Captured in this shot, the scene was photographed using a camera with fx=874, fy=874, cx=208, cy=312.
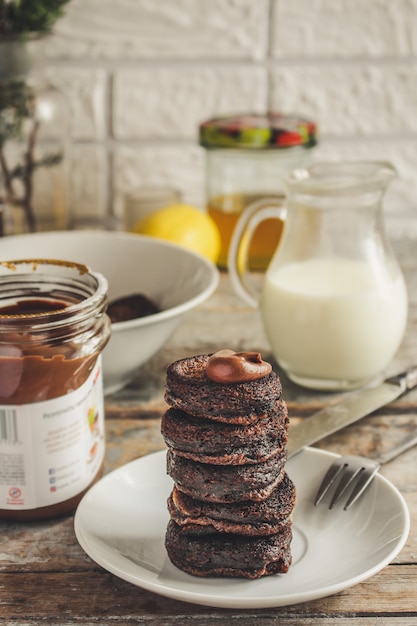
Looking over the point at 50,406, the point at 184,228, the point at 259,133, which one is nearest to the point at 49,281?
the point at 50,406

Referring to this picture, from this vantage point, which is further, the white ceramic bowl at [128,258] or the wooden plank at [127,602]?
the white ceramic bowl at [128,258]

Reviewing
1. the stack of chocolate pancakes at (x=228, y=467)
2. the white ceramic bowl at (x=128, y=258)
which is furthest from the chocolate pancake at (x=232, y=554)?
the white ceramic bowl at (x=128, y=258)

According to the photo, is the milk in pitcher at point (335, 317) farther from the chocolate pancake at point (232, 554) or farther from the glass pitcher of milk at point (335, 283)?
the chocolate pancake at point (232, 554)

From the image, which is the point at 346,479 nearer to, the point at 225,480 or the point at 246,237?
the point at 225,480

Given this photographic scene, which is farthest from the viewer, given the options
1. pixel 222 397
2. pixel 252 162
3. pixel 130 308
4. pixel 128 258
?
pixel 252 162

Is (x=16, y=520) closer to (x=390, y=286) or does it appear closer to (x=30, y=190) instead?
(x=390, y=286)

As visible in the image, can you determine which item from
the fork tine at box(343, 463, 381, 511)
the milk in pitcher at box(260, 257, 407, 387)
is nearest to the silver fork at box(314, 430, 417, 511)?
the fork tine at box(343, 463, 381, 511)

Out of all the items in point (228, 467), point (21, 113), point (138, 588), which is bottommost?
point (138, 588)
